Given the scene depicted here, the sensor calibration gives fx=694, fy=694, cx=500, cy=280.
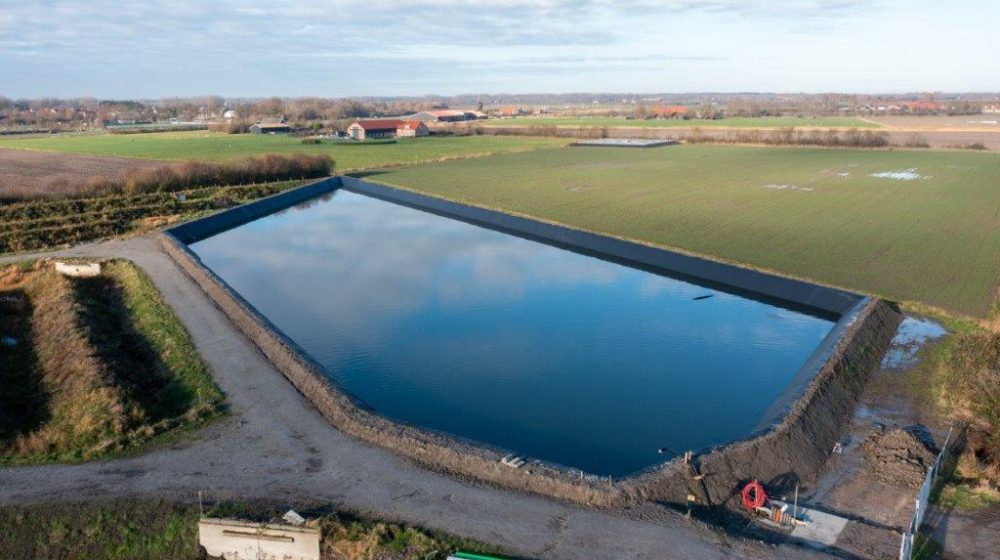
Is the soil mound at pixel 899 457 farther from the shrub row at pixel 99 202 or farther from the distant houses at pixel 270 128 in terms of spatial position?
the distant houses at pixel 270 128

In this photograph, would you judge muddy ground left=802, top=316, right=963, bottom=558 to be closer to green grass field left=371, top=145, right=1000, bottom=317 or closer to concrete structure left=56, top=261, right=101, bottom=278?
green grass field left=371, top=145, right=1000, bottom=317

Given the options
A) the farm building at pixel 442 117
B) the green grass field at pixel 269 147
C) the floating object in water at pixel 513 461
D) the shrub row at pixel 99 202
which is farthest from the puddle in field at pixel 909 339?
the farm building at pixel 442 117

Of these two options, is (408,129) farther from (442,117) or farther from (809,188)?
(809,188)

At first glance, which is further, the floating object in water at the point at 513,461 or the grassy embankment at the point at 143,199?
the grassy embankment at the point at 143,199

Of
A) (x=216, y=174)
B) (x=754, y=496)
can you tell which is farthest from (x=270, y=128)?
(x=754, y=496)

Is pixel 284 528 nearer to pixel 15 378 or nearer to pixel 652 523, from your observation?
pixel 652 523

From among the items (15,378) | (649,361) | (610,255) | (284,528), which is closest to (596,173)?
(610,255)
